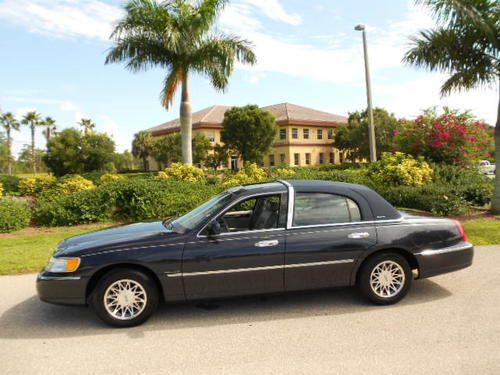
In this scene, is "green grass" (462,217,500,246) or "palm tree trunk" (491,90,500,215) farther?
"palm tree trunk" (491,90,500,215)

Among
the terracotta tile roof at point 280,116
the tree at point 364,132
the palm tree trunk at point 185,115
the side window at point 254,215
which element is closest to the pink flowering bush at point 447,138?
the palm tree trunk at point 185,115

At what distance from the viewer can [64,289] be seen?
439 cm

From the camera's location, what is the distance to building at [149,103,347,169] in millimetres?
49406

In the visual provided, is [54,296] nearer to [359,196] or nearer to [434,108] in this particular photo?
[359,196]

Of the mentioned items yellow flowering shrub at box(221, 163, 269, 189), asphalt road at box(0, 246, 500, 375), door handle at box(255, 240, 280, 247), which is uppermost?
yellow flowering shrub at box(221, 163, 269, 189)

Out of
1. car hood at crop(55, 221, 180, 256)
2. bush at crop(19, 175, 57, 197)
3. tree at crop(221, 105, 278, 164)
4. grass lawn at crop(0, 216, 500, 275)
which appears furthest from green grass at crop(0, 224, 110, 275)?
tree at crop(221, 105, 278, 164)

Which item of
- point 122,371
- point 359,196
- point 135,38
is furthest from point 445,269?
point 135,38

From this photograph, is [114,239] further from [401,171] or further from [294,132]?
[294,132]

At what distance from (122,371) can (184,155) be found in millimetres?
13955

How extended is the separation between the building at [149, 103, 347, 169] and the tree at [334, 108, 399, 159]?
4.74m

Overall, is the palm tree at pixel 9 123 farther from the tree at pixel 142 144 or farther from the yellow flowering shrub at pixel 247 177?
the yellow flowering shrub at pixel 247 177

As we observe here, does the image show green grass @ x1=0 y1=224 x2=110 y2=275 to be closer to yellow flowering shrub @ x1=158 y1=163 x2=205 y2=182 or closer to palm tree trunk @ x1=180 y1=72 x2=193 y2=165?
yellow flowering shrub @ x1=158 y1=163 x2=205 y2=182

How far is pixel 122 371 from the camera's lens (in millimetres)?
3473

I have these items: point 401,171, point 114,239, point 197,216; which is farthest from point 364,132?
point 114,239
